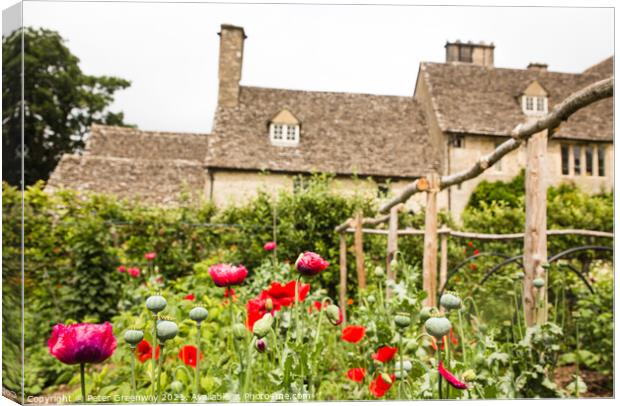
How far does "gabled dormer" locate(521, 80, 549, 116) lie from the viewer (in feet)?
44.2

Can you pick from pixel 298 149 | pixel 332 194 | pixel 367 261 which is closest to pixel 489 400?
pixel 367 261

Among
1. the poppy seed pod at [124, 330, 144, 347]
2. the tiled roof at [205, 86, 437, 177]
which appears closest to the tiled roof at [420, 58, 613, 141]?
the tiled roof at [205, 86, 437, 177]

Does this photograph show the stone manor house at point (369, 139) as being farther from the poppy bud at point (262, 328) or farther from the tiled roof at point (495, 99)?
the poppy bud at point (262, 328)

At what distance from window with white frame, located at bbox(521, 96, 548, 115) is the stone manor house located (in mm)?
30

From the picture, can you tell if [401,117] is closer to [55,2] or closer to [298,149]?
[298,149]

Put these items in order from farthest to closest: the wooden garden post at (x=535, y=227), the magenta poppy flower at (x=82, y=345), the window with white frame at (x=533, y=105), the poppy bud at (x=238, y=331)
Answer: the window with white frame at (x=533, y=105)
the wooden garden post at (x=535, y=227)
the poppy bud at (x=238, y=331)
the magenta poppy flower at (x=82, y=345)

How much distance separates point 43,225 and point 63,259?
43 cm

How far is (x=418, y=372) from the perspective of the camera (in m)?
1.56

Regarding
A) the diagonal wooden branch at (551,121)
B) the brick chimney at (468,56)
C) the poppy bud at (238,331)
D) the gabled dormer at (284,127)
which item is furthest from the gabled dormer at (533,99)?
the poppy bud at (238,331)

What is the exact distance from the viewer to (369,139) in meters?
12.8

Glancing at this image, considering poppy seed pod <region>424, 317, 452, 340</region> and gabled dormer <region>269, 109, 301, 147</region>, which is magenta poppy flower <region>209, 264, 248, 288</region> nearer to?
poppy seed pod <region>424, 317, 452, 340</region>

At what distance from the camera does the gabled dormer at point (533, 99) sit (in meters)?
13.5

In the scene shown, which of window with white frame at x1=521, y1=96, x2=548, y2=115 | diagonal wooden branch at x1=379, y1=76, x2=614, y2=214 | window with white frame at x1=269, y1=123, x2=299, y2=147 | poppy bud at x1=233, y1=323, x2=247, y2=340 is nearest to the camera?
poppy bud at x1=233, y1=323, x2=247, y2=340

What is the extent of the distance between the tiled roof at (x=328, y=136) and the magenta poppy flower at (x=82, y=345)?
35.2 feet
